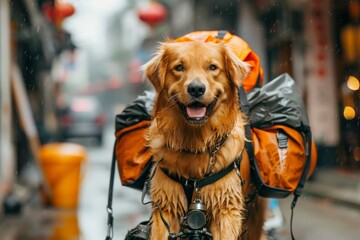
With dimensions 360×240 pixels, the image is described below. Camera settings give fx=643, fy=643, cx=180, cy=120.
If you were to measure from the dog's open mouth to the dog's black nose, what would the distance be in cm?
6

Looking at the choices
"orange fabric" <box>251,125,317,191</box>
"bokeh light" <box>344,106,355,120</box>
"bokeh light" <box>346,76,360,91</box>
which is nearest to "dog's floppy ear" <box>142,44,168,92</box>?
"orange fabric" <box>251,125,317,191</box>

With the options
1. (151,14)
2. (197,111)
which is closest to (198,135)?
(197,111)

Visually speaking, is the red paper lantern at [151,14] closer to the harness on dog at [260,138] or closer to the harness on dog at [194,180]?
the harness on dog at [260,138]

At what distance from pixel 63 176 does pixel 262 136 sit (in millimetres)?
7323

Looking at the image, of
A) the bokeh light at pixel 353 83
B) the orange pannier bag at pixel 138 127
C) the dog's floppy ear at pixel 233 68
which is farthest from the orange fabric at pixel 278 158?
the bokeh light at pixel 353 83

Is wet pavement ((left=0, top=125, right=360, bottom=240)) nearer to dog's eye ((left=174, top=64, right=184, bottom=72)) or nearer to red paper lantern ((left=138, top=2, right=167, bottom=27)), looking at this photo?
dog's eye ((left=174, top=64, right=184, bottom=72))

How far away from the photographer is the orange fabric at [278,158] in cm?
462

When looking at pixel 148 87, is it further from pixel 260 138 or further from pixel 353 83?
pixel 353 83

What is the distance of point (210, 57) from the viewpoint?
4.10 meters

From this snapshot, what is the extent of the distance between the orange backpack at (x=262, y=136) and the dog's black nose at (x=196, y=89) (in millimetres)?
790

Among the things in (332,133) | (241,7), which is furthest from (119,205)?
(241,7)

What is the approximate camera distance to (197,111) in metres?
4.04

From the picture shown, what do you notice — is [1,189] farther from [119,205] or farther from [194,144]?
[194,144]

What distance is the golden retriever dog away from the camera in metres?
4.09
